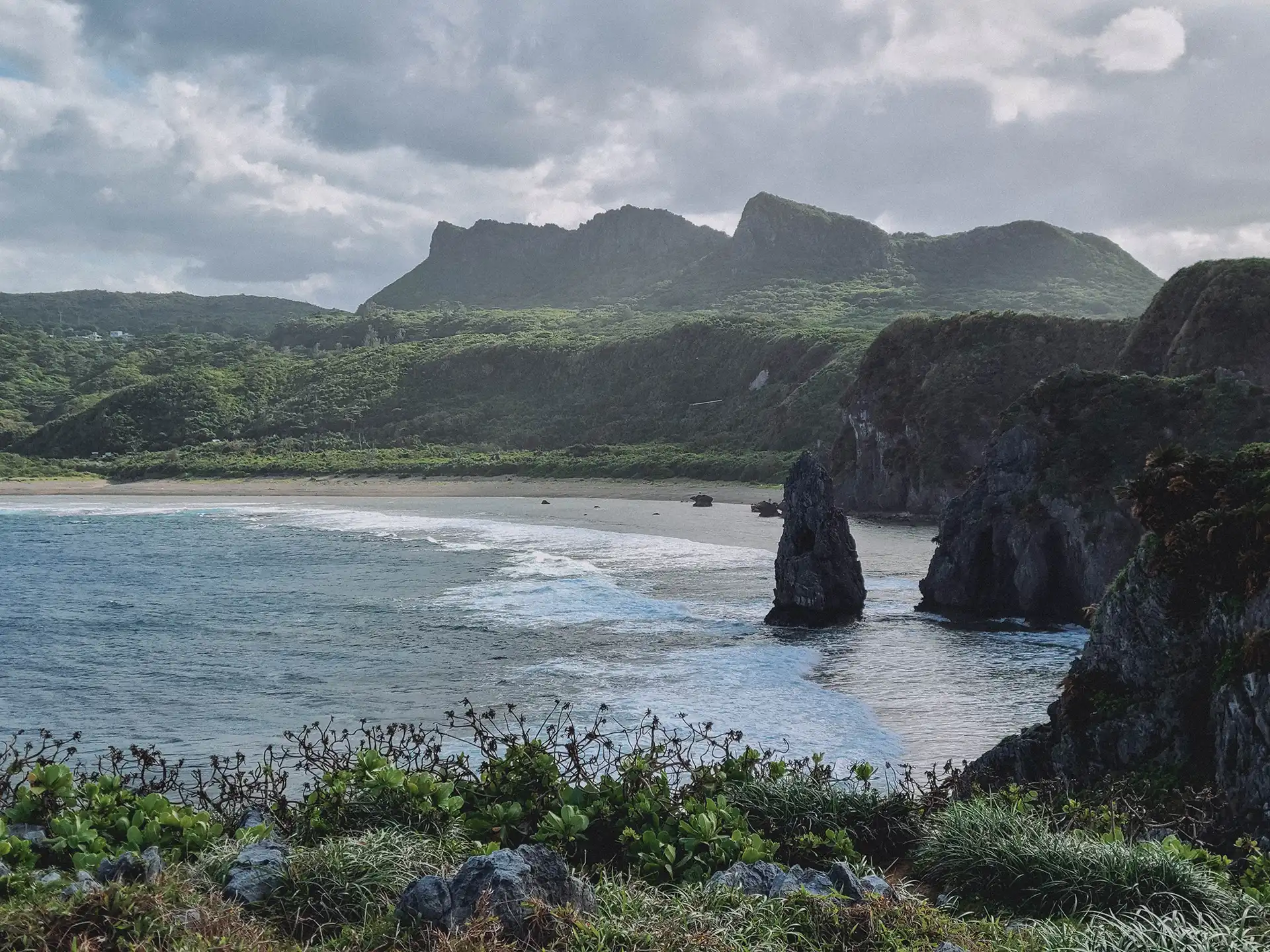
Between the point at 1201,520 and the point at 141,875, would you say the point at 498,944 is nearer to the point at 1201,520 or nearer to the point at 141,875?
the point at 141,875

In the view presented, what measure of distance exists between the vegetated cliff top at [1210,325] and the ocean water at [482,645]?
43.1 ft

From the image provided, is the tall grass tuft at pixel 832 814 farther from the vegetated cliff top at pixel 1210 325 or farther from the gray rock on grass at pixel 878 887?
the vegetated cliff top at pixel 1210 325

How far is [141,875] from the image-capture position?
6.46 metres

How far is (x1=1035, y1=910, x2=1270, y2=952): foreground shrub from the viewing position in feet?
17.8

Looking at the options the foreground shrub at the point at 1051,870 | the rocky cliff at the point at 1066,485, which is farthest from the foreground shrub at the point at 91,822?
the rocky cliff at the point at 1066,485

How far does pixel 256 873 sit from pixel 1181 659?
391 inches

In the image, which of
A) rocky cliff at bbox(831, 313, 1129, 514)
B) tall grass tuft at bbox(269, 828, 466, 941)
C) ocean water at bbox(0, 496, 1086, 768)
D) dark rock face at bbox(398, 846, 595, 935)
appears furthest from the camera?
rocky cliff at bbox(831, 313, 1129, 514)

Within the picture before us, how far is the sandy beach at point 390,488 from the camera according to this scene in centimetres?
7844

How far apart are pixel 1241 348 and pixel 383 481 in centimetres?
6538

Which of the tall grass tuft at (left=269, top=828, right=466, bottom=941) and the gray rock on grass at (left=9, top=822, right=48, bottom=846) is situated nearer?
the tall grass tuft at (left=269, top=828, right=466, bottom=941)

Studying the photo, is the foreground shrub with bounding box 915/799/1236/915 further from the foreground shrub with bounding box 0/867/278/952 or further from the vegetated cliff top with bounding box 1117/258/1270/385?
the vegetated cliff top with bounding box 1117/258/1270/385

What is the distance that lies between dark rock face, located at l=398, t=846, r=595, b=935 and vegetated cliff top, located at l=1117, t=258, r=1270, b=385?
1738 inches

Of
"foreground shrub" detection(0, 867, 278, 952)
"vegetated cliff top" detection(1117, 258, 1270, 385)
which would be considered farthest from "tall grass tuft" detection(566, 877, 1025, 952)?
"vegetated cliff top" detection(1117, 258, 1270, 385)

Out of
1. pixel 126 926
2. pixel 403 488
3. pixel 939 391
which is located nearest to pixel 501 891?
pixel 126 926
